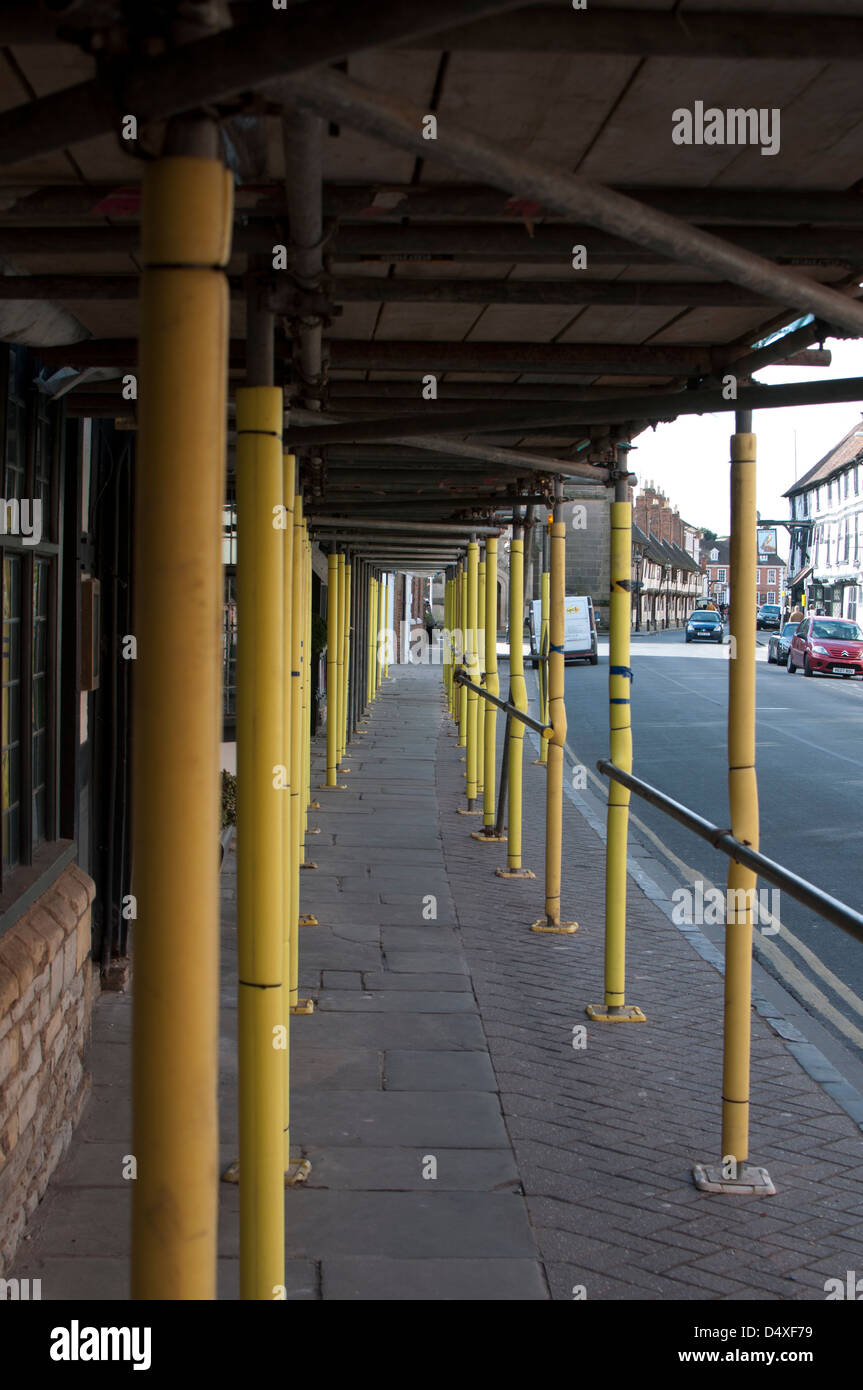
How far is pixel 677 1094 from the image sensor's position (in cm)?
545

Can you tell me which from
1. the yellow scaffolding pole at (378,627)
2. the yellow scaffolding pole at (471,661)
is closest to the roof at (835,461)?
the yellow scaffolding pole at (378,627)

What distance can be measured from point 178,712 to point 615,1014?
16.3 feet

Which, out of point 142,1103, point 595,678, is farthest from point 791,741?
point 142,1103

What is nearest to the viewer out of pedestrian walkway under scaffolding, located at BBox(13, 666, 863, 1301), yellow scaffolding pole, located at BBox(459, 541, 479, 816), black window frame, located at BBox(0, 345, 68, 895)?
pedestrian walkway under scaffolding, located at BBox(13, 666, 863, 1301)

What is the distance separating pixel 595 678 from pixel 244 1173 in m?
31.4

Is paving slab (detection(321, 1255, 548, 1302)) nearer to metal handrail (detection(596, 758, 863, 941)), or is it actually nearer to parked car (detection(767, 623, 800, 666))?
metal handrail (detection(596, 758, 863, 941))

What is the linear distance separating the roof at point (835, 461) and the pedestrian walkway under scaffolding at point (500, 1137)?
195 ft

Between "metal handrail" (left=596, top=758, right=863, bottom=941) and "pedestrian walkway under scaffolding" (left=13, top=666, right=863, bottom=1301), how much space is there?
3.69ft

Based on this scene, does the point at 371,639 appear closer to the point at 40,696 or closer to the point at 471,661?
the point at 471,661

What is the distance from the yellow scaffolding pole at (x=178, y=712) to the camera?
5.94ft

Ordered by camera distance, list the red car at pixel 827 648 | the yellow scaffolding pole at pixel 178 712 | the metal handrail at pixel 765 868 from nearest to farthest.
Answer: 1. the yellow scaffolding pole at pixel 178 712
2. the metal handrail at pixel 765 868
3. the red car at pixel 827 648

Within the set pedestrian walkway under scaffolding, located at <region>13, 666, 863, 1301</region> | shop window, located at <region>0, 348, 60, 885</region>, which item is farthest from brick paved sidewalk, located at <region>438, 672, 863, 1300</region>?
shop window, located at <region>0, 348, 60, 885</region>

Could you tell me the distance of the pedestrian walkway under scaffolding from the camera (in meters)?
3.97

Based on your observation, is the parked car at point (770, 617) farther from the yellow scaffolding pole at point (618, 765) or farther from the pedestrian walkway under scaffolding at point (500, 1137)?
the yellow scaffolding pole at point (618, 765)
